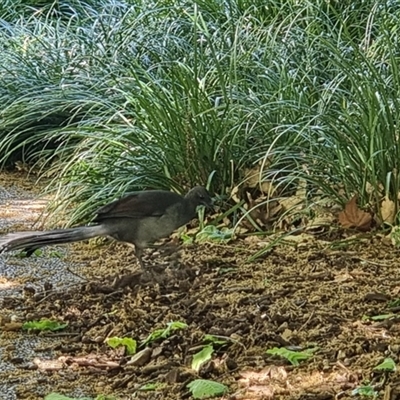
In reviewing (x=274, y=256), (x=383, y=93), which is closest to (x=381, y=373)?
(x=274, y=256)

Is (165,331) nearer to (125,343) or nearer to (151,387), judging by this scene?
(125,343)

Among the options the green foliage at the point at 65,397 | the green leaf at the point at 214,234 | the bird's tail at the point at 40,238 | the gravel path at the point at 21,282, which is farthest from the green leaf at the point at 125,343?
the green leaf at the point at 214,234

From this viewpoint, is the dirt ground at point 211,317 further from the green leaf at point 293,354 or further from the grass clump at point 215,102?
the grass clump at point 215,102

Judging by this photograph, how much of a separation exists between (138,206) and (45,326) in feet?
2.00

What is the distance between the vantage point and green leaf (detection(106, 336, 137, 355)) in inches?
118

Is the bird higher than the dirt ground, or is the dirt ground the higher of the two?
the bird

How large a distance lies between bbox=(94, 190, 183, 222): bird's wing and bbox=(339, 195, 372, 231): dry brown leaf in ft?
3.00

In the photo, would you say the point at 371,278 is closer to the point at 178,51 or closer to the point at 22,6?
the point at 178,51

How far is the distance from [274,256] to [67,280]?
2.98 feet

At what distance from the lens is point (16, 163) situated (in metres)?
6.97

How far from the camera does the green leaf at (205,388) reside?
2.55m

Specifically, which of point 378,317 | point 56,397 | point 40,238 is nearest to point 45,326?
point 40,238

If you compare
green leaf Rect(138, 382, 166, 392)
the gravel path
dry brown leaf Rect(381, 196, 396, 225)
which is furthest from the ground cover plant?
the gravel path

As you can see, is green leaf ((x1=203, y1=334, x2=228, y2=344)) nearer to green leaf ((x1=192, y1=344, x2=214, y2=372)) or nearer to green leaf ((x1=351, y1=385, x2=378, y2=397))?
green leaf ((x1=192, y1=344, x2=214, y2=372))
